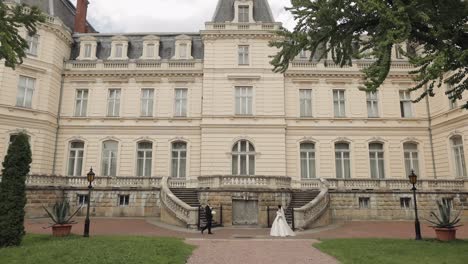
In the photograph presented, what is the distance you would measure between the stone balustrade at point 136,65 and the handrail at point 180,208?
1059 cm

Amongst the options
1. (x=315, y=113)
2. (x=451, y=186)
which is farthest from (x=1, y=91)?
(x=451, y=186)

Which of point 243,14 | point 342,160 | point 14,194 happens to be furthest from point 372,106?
point 14,194

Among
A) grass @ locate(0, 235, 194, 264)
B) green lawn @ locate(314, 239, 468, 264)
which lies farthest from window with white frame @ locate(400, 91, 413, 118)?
grass @ locate(0, 235, 194, 264)

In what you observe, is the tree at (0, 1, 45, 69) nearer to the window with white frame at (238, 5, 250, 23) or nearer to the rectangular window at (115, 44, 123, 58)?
the rectangular window at (115, 44, 123, 58)

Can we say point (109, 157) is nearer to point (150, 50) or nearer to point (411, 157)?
point (150, 50)

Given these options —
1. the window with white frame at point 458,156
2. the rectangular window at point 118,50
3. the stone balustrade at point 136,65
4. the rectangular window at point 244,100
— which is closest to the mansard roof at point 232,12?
the stone balustrade at point 136,65

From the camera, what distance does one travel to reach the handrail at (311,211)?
18.2 meters

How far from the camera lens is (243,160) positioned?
25.3 meters

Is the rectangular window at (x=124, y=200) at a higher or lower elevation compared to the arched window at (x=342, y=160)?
lower

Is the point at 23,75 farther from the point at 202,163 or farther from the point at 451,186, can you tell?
the point at 451,186

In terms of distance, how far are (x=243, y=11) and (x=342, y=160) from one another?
14.1m

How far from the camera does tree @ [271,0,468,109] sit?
9.20 meters

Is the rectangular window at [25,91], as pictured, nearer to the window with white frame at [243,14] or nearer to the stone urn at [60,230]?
the stone urn at [60,230]

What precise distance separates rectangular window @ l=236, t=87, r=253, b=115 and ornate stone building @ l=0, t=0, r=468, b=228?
0.11 metres
